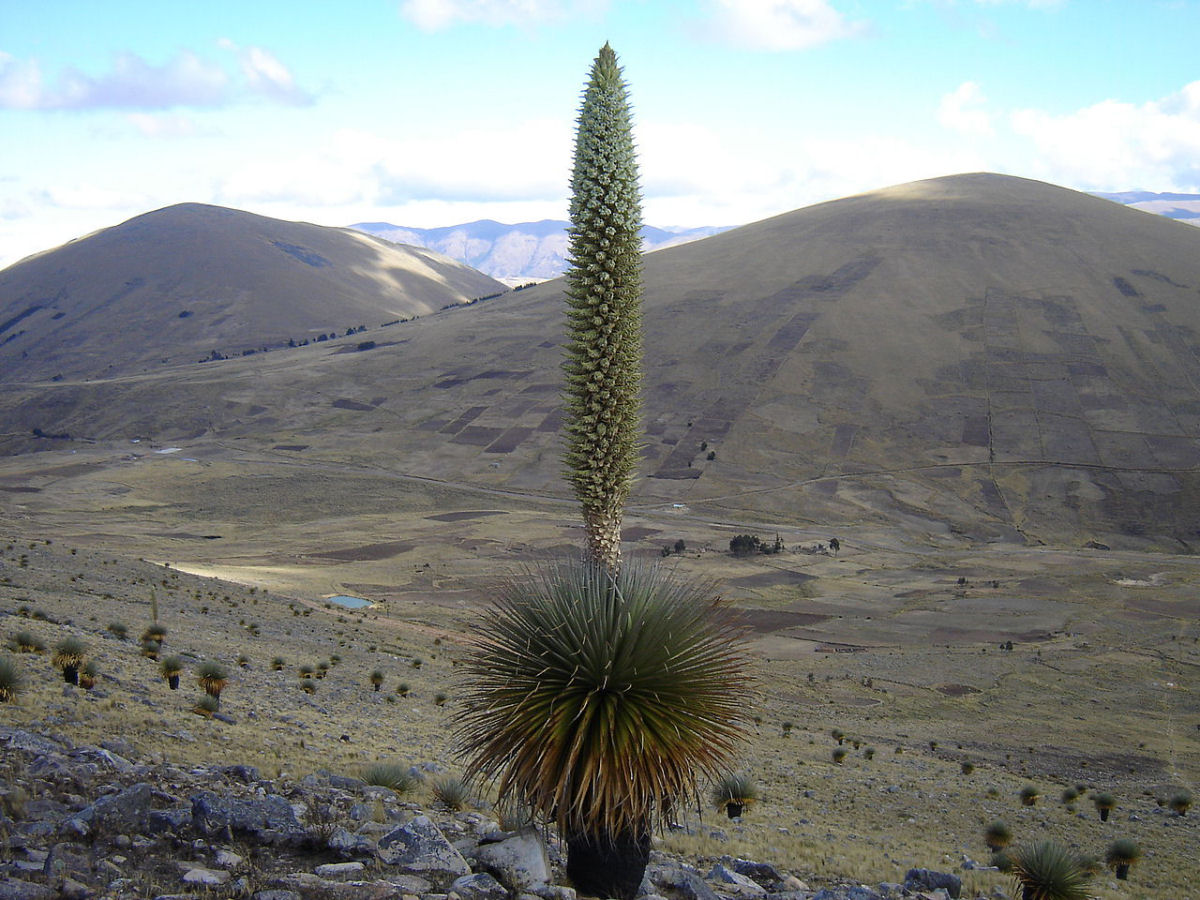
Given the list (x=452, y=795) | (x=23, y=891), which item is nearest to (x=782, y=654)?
(x=452, y=795)

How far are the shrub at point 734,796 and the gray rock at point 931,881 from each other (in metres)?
4.00

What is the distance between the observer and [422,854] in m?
7.36

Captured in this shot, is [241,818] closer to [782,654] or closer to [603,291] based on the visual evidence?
[603,291]

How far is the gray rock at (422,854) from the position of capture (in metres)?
7.20

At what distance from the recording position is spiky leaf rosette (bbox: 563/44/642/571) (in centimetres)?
745

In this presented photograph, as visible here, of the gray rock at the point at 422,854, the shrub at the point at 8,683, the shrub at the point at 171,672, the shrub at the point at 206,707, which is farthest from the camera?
the shrub at the point at 171,672

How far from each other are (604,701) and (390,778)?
507 cm

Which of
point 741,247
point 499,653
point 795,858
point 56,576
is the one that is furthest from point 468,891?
point 741,247

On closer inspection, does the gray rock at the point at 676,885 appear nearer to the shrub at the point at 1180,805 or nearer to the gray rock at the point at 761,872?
the gray rock at the point at 761,872

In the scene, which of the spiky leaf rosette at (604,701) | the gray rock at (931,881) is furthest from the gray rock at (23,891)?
the gray rock at (931,881)

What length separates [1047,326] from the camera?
108 metres

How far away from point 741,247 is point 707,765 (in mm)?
148660

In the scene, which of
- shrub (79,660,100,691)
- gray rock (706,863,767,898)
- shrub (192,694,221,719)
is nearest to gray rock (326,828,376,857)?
gray rock (706,863,767,898)

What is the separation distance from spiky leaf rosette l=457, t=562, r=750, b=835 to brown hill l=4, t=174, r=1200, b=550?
240ft
